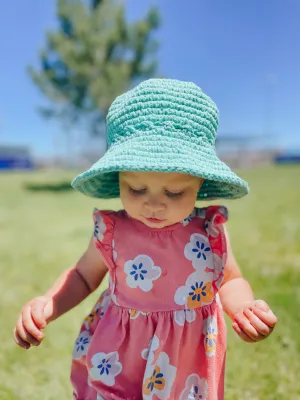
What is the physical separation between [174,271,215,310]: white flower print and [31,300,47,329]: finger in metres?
0.43

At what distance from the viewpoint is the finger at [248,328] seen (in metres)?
1.21

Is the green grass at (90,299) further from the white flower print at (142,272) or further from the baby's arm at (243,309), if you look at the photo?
the white flower print at (142,272)

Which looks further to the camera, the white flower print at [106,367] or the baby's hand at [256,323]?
the white flower print at [106,367]

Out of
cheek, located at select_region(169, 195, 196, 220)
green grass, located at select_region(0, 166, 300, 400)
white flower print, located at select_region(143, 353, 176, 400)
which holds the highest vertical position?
cheek, located at select_region(169, 195, 196, 220)

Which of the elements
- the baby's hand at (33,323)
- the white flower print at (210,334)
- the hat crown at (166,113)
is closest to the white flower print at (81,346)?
the baby's hand at (33,323)

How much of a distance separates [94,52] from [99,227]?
15.3 metres

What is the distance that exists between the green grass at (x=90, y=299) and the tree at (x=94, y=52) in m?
10.5

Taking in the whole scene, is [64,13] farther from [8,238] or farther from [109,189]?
[109,189]

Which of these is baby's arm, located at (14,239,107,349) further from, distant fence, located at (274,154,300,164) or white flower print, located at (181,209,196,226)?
distant fence, located at (274,154,300,164)

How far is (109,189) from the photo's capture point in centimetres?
156

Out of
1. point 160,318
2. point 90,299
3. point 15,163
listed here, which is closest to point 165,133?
point 160,318

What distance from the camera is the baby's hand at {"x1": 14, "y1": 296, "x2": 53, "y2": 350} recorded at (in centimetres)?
130

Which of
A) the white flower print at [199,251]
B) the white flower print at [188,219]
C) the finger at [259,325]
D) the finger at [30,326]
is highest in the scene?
the white flower print at [188,219]

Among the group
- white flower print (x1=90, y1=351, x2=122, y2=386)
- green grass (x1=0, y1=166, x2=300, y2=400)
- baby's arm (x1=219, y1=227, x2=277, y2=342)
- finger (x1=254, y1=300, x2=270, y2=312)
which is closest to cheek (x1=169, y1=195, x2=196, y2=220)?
baby's arm (x1=219, y1=227, x2=277, y2=342)
